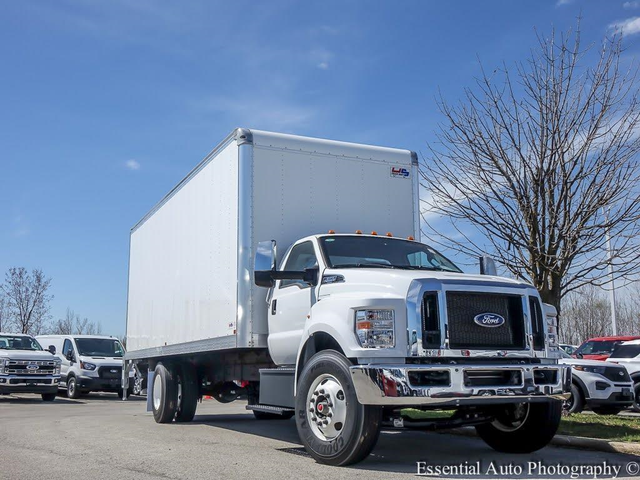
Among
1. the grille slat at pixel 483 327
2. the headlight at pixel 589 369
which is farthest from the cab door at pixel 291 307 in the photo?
the headlight at pixel 589 369

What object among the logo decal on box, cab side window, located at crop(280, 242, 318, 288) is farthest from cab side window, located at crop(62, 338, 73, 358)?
cab side window, located at crop(280, 242, 318, 288)

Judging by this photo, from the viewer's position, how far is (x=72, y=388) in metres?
22.5

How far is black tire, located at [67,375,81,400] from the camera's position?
72.9ft

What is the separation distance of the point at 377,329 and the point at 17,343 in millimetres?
17728

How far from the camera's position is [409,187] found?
33.2ft

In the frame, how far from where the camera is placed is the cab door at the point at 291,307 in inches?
314

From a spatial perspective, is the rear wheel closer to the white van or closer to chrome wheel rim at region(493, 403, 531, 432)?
the white van

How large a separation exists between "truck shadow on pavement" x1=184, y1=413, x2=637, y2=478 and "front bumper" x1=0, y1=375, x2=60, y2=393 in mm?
12216

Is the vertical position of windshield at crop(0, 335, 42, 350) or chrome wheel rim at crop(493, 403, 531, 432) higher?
windshield at crop(0, 335, 42, 350)

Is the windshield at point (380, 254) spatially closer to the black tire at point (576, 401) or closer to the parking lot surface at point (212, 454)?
the parking lot surface at point (212, 454)

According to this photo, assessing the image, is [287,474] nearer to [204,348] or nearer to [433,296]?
[433,296]

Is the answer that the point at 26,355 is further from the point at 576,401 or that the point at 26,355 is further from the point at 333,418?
the point at 333,418

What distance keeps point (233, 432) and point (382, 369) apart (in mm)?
5016

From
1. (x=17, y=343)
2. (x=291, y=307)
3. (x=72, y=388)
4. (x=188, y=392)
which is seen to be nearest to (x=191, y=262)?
(x=188, y=392)
